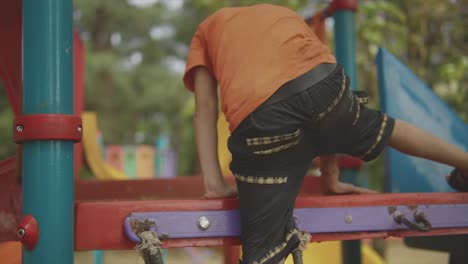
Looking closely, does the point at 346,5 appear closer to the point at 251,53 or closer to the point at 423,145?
the point at 423,145

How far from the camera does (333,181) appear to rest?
5.39 feet

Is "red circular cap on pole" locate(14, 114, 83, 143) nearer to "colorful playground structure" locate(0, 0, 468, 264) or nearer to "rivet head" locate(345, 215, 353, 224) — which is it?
"colorful playground structure" locate(0, 0, 468, 264)

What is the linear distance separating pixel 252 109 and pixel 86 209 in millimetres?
432

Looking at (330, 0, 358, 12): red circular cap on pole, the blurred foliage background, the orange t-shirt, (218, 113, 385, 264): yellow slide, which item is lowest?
(218, 113, 385, 264): yellow slide

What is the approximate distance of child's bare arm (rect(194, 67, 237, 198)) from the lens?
143 centimetres

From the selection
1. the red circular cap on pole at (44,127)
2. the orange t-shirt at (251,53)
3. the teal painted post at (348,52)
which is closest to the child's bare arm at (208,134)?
the orange t-shirt at (251,53)

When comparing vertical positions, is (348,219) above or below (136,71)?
below

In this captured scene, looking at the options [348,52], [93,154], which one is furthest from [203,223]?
[93,154]

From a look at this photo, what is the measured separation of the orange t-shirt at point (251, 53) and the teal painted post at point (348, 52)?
32.8 inches

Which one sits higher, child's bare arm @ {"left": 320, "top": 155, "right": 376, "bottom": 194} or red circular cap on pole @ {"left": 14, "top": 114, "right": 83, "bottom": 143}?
red circular cap on pole @ {"left": 14, "top": 114, "right": 83, "bottom": 143}

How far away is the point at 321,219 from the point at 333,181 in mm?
274

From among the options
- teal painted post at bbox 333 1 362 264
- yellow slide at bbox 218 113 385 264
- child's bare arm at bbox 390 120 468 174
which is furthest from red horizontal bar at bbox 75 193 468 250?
teal painted post at bbox 333 1 362 264

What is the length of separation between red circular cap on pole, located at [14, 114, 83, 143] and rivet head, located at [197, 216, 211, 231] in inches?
13.5

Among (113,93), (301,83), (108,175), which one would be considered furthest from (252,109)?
(113,93)
